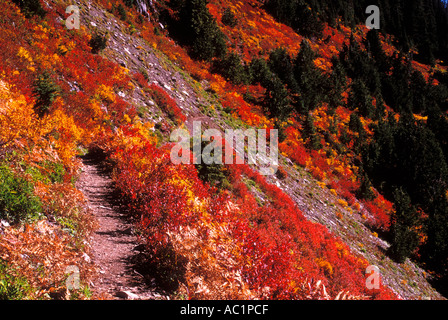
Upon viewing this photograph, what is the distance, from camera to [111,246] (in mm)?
5258

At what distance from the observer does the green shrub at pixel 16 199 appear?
13.3 ft

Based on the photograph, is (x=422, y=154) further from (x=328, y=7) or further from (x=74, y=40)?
(x=328, y=7)

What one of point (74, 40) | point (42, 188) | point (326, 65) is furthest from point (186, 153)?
point (326, 65)

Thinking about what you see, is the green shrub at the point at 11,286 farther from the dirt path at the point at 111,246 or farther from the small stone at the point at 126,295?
the small stone at the point at 126,295

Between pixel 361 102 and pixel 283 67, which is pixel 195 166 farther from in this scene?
pixel 361 102

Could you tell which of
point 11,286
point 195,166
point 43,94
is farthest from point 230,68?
point 11,286

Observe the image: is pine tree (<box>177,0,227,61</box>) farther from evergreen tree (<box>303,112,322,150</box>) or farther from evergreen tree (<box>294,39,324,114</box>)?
evergreen tree (<box>303,112,322,150</box>)

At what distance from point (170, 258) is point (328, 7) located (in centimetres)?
6035

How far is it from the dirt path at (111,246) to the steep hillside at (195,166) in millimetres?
226

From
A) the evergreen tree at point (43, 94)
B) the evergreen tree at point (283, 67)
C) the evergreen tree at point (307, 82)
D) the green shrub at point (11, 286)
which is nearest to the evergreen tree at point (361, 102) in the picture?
the evergreen tree at point (307, 82)

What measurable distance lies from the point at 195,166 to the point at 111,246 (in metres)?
5.14

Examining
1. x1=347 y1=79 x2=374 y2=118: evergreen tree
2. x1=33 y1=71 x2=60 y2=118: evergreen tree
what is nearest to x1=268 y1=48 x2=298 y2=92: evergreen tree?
x1=347 y1=79 x2=374 y2=118: evergreen tree

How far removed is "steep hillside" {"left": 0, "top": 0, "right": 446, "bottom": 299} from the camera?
448 centimetres

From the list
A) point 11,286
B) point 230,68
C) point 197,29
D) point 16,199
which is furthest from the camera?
point 230,68
